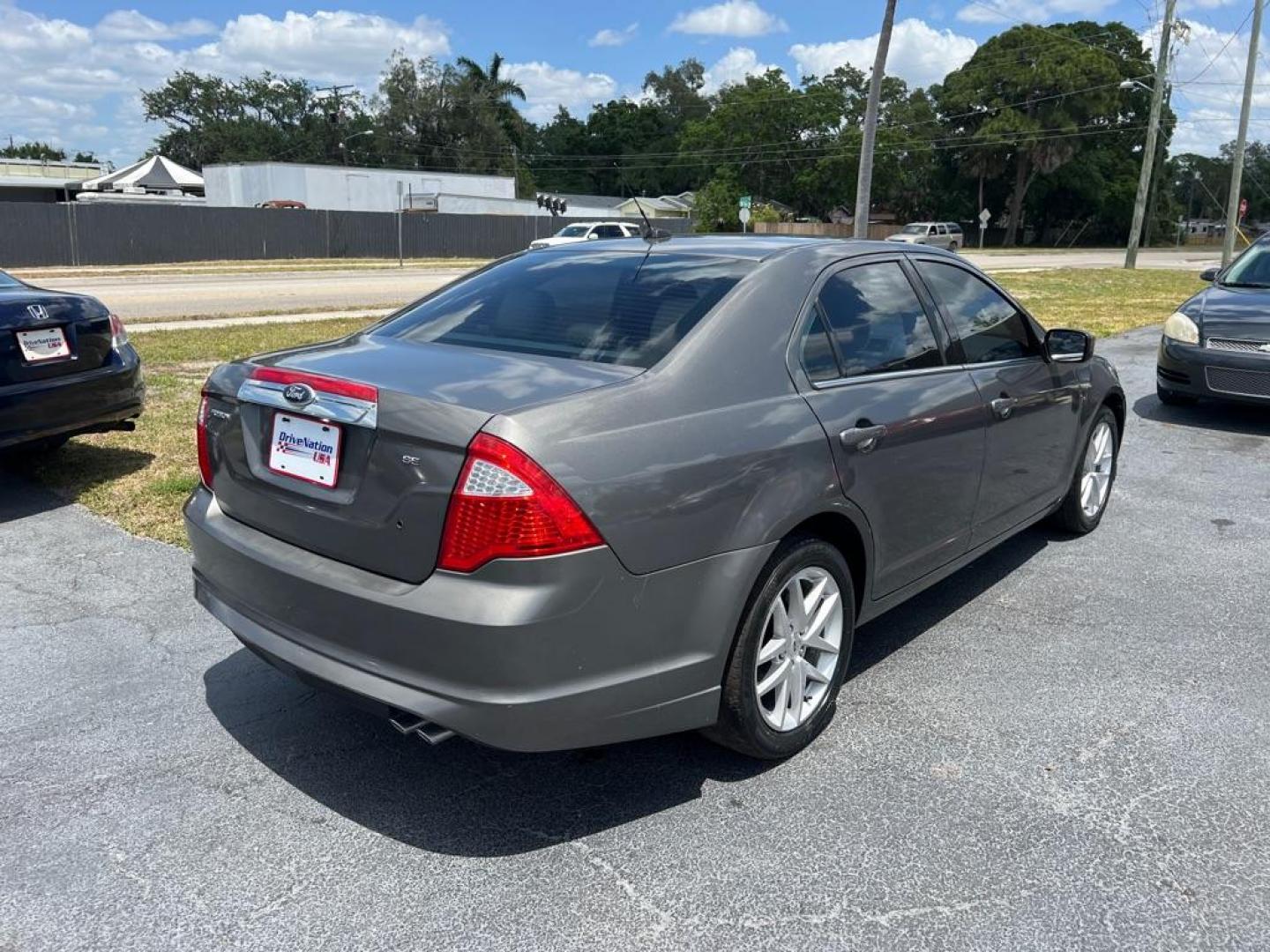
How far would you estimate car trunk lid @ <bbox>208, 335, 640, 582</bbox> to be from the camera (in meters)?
2.60

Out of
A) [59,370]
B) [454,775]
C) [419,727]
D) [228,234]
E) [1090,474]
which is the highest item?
[228,234]


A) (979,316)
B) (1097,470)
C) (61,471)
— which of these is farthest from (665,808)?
(61,471)

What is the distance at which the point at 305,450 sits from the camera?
113 inches

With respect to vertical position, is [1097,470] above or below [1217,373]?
below

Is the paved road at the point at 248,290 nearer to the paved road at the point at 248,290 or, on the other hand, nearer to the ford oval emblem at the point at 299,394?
the paved road at the point at 248,290

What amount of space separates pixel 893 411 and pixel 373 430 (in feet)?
5.86

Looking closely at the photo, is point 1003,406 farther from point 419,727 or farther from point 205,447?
point 205,447

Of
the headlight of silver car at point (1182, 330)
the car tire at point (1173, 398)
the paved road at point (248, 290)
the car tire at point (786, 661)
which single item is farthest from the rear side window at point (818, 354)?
Answer: the paved road at point (248, 290)

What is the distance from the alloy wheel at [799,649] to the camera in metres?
3.11

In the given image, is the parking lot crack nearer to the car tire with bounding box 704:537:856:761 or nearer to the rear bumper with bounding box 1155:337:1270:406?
the car tire with bounding box 704:537:856:761

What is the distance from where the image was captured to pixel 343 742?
3.32 m

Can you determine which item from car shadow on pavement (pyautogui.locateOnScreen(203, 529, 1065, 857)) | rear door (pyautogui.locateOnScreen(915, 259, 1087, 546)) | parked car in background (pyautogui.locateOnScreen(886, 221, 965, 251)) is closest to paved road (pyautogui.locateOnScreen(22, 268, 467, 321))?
car shadow on pavement (pyautogui.locateOnScreen(203, 529, 1065, 857))

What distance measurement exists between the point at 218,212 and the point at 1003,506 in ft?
124

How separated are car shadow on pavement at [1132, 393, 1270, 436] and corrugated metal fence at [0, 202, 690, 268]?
68.9ft
